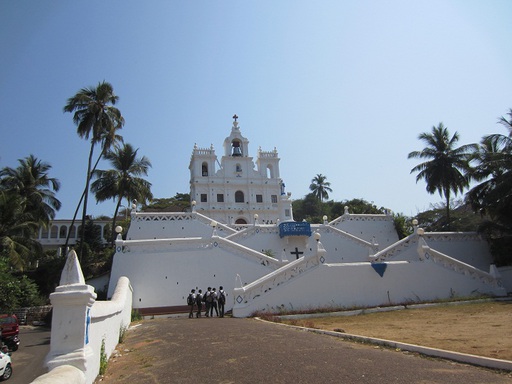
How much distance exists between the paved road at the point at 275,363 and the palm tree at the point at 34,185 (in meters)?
28.8

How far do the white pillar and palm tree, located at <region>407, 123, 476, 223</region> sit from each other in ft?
106

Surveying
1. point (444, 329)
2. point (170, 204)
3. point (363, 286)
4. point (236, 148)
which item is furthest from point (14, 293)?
point (170, 204)

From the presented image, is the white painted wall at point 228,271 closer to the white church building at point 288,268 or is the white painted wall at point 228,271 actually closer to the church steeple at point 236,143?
the white church building at point 288,268

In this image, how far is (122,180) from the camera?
36.2m

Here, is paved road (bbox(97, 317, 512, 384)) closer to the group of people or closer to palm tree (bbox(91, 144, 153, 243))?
the group of people

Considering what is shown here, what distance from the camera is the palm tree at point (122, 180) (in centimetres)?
3616

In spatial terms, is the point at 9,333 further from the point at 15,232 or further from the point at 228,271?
the point at 15,232

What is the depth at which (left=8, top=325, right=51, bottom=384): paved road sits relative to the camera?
1085 cm

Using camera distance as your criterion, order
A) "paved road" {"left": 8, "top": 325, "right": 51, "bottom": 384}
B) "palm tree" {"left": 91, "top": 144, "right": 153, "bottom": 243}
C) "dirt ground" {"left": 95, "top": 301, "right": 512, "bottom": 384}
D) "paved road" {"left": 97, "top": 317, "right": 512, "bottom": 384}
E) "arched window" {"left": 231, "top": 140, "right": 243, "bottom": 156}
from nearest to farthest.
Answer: "paved road" {"left": 97, "top": 317, "right": 512, "bottom": 384} → "dirt ground" {"left": 95, "top": 301, "right": 512, "bottom": 384} → "paved road" {"left": 8, "top": 325, "right": 51, "bottom": 384} → "palm tree" {"left": 91, "top": 144, "right": 153, "bottom": 243} → "arched window" {"left": 231, "top": 140, "right": 243, "bottom": 156}

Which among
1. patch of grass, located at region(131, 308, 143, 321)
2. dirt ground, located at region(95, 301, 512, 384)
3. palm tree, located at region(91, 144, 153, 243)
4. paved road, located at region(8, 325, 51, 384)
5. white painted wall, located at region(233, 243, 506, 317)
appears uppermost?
palm tree, located at region(91, 144, 153, 243)

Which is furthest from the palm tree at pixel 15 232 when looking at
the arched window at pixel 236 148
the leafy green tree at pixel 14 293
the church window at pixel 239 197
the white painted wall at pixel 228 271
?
the arched window at pixel 236 148

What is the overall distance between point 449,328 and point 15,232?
28.9 m

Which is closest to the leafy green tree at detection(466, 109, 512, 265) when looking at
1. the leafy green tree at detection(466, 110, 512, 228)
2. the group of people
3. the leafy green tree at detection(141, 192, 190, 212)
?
the leafy green tree at detection(466, 110, 512, 228)

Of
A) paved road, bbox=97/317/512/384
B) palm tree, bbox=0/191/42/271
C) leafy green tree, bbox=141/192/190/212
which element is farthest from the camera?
leafy green tree, bbox=141/192/190/212
